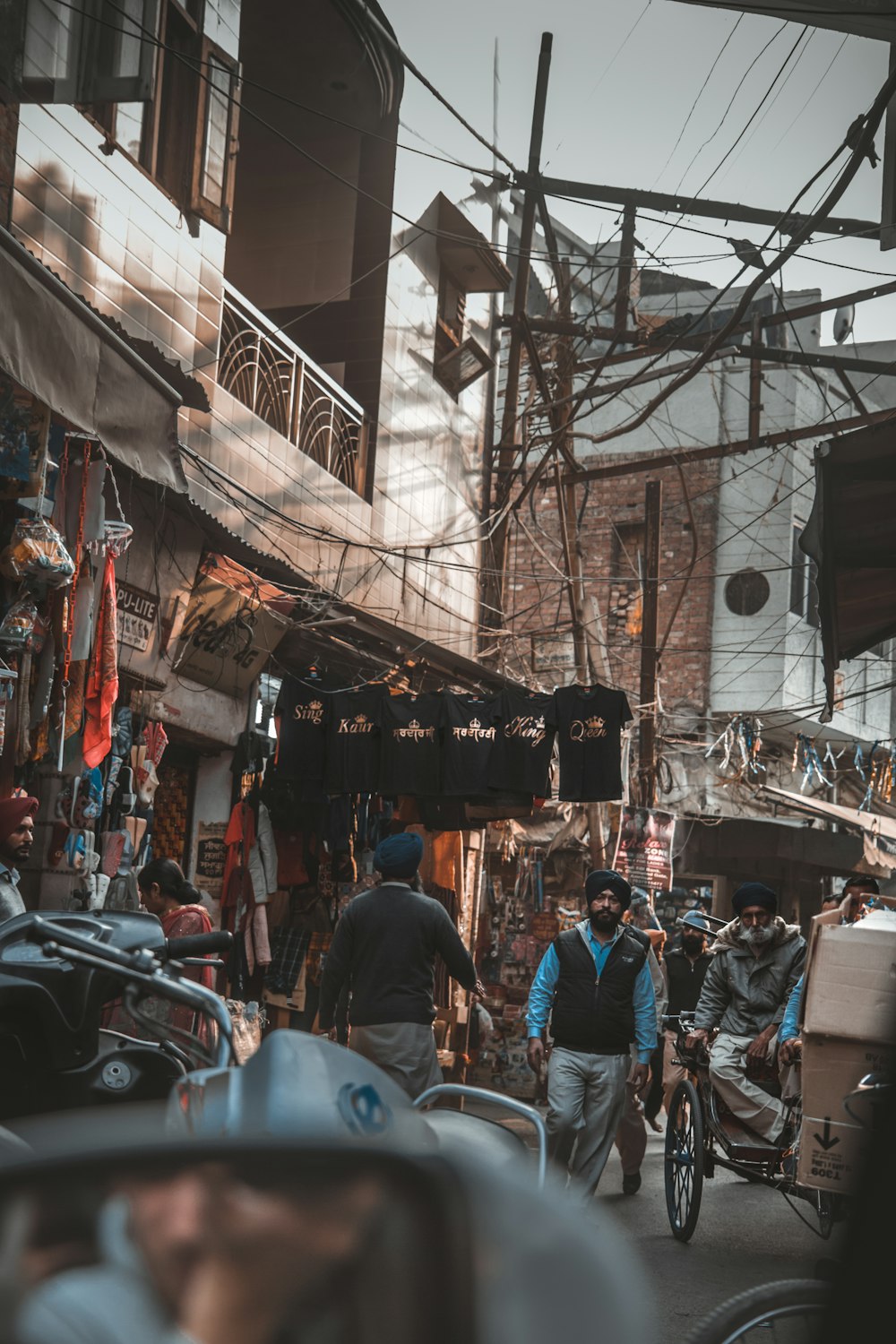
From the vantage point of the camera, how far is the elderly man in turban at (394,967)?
7.05 meters

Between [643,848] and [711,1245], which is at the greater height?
[643,848]

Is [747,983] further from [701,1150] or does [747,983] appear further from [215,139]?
[215,139]

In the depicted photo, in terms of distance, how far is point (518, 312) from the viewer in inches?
659

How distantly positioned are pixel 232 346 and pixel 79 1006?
398 inches

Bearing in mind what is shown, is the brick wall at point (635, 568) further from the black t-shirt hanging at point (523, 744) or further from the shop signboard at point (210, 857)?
the shop signboard at point (210, 857)

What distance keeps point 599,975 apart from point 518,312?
10678 millimetres

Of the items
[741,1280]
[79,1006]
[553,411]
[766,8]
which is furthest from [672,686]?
[79,1006]

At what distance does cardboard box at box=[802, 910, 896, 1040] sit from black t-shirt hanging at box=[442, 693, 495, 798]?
21.6 ft

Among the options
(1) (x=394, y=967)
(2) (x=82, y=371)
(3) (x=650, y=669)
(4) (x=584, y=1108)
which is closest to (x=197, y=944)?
(1) (x=394, y=967)

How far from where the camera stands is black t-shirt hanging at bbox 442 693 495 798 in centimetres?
1213

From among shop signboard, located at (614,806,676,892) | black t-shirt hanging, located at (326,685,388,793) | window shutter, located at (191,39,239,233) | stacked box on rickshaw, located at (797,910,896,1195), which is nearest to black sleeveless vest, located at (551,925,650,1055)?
stacked box on rickshaw, located at (797,910,896,1195)

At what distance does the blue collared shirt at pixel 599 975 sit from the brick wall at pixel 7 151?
5727 mm

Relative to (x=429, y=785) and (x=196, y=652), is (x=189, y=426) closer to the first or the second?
(x=196, y=652)

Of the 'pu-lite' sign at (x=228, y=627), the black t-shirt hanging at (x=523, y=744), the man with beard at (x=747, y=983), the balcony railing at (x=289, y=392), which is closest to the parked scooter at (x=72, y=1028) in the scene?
the man with beard at (x=747, y=983)
